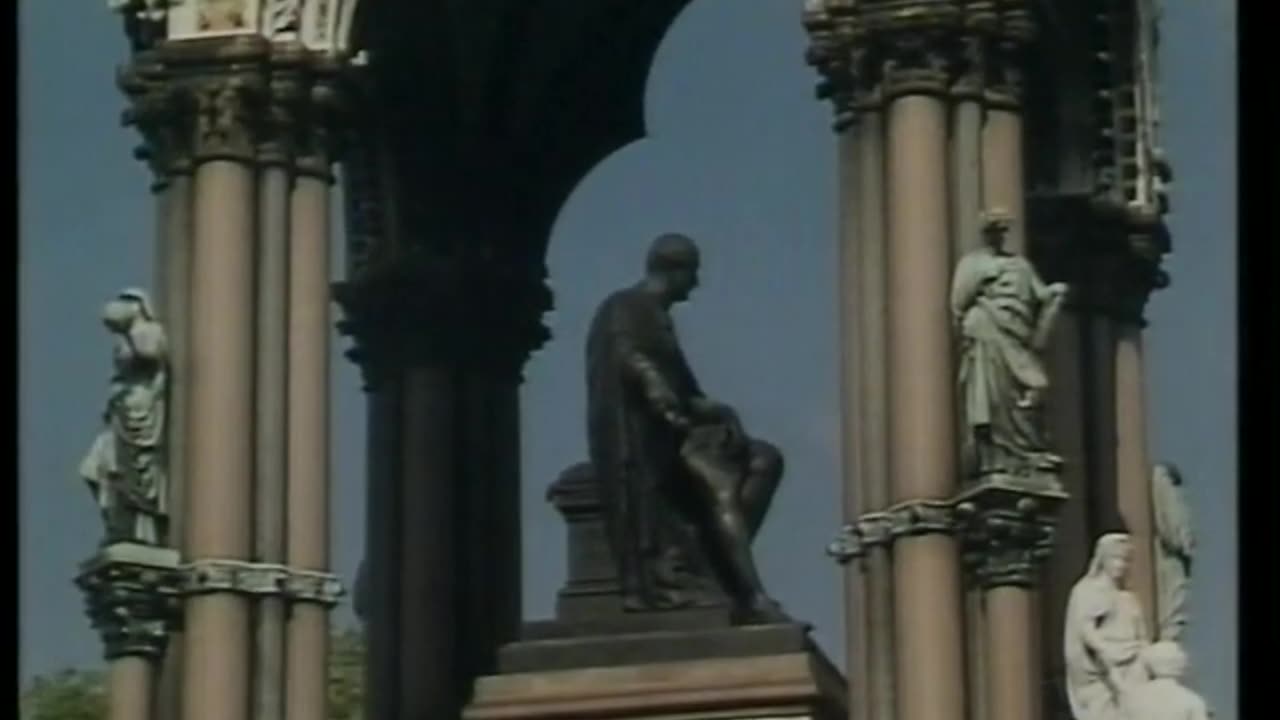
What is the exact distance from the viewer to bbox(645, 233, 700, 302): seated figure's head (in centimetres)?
1847

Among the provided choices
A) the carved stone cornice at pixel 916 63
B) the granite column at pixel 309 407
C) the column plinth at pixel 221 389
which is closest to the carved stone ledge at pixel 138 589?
the column plinth at pixel 221 389

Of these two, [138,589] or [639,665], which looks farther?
[639,665]

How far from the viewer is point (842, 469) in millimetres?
17844

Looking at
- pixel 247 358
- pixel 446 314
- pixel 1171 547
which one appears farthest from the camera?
pixel 446 314

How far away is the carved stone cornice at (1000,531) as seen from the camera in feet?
55.8

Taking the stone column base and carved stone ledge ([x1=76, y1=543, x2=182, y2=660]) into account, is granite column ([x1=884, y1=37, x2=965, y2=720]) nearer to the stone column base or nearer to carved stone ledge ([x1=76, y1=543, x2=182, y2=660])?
the stone column base

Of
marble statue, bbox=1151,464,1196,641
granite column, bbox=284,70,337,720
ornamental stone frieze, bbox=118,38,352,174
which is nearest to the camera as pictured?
granite column, bbox=284,70,337,720

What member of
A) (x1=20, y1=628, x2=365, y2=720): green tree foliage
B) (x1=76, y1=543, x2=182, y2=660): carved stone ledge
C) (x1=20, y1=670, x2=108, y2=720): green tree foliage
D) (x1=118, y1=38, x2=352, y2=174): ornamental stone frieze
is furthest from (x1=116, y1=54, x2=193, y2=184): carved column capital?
(x1=20, y1=670, x2=108, y2=720): green tree foliage

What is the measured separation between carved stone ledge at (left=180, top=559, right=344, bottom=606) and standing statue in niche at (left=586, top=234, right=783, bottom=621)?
1305 millimetres

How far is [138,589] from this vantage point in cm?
1769

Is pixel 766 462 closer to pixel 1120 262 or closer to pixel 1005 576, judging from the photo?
pixel 1005 576

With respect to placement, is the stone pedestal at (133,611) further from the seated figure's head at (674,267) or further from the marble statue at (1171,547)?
the marble statue at (1171,547)

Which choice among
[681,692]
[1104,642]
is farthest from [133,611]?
[1104,642]

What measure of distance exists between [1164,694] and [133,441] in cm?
448
